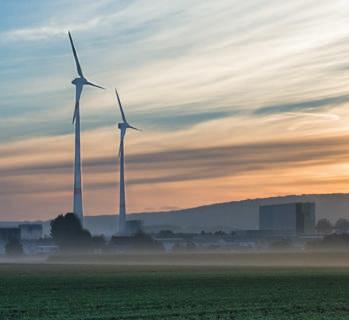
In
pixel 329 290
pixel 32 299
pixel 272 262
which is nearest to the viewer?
pixel 32 299

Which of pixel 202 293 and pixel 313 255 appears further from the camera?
pixel 313 255

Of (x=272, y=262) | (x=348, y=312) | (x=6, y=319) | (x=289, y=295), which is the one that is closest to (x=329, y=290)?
(x=289, y=295)

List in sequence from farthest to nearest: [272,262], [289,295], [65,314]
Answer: [272,262] → [289,295] → [65,314]

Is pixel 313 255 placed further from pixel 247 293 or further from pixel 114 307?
pixel 114 307

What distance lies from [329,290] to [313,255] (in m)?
123

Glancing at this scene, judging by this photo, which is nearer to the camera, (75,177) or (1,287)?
(1,287)

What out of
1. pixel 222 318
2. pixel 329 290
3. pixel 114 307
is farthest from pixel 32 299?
pixel 329 290

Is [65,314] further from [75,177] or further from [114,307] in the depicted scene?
[75,177]

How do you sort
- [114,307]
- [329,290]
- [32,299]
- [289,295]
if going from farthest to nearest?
[329,290], [289,295], [32,299], [114,307]

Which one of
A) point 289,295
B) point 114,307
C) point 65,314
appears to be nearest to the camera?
point 65,314

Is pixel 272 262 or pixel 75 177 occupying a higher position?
pixel 75 177

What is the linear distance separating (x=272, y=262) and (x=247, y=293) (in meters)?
128

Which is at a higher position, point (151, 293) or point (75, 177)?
point (75, 177)

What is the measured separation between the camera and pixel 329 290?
236 feet
